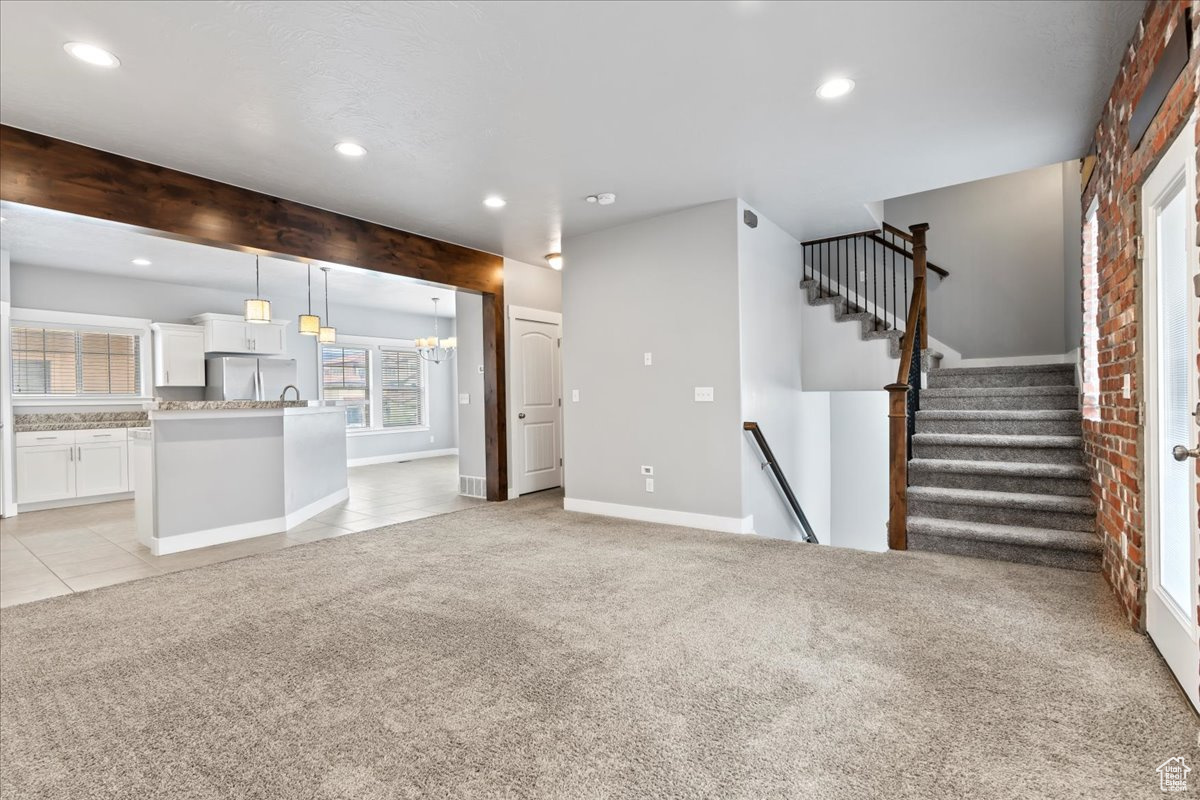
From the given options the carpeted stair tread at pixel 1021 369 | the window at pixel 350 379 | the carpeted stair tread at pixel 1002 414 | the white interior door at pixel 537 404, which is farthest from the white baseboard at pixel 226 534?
the carpeted stair tread at pixel 1021 369

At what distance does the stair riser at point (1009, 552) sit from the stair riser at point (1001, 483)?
54 cm

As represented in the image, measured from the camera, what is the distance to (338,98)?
116 inches

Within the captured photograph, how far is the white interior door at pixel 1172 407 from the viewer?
6.48ft

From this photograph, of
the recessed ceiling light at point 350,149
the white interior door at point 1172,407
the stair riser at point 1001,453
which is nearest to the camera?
the white interior door at point 1172,407

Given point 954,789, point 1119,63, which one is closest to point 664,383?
point 1119,63

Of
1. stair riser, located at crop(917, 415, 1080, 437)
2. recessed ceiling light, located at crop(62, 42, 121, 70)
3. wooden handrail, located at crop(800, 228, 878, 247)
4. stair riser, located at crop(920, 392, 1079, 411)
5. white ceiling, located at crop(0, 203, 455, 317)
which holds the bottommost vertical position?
stair riser, located at crop(917, 415, 1080, 437)

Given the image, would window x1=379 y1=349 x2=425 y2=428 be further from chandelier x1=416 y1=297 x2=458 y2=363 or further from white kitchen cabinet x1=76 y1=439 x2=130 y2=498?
white kitchen cabinet x1=76 y1=439 x2=130 y2=498

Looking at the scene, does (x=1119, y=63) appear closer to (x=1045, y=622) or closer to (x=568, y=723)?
(x=1045, y=622)

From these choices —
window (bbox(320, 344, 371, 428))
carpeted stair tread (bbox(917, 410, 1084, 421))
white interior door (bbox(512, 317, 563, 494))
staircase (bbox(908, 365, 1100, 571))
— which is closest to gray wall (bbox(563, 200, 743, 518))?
white interior door (bbox(512, 317, 563, 494))

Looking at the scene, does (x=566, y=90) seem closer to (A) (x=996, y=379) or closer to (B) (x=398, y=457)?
(A) (x=996, y=379)

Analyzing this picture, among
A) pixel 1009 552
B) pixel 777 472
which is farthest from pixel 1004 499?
pixel 777 472

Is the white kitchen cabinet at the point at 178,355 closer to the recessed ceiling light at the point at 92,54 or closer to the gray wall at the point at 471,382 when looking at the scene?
the gray wall at the point at 471,382

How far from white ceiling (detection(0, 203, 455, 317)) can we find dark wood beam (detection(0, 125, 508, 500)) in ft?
0.50

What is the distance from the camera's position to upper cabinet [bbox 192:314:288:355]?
24.9 feet
